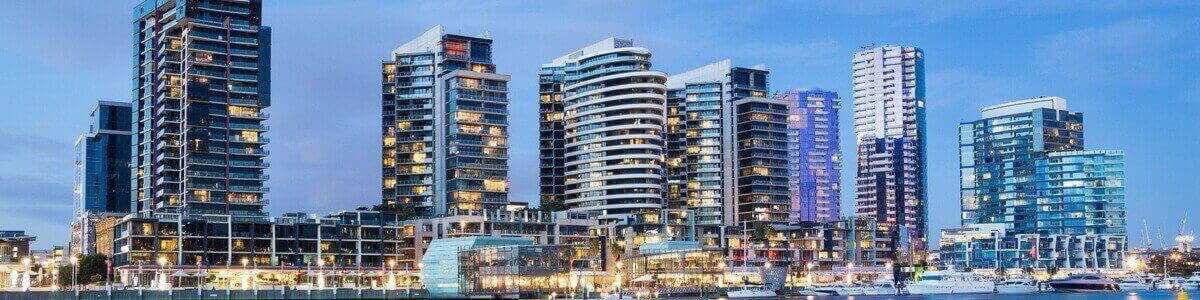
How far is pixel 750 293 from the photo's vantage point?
185 meters

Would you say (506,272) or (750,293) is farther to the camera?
(750,293)

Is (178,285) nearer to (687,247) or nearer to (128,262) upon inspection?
(128,262)

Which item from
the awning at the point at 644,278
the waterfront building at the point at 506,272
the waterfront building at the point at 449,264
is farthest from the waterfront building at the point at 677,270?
the waterfront building at the point at 449,264

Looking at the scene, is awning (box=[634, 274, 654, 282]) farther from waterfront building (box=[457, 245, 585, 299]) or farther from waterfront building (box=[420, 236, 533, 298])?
waterfront building (box=[457, 245, 585, 299])

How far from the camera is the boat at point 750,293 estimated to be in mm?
181875

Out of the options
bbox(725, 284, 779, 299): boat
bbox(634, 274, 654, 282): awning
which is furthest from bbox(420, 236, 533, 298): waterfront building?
bbox(725, 284, 779, 299): boat

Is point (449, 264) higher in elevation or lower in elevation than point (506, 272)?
higher

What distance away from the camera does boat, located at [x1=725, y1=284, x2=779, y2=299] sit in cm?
18188

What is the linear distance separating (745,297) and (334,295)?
2146 inches

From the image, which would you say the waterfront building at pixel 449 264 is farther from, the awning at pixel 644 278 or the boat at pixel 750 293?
the boat at pixel 750 293

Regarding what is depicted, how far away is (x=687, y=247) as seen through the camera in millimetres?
192750

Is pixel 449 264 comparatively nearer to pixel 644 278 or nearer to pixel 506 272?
pixel 506 272

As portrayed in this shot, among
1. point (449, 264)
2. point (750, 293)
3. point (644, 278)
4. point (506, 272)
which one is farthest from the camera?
point (644, 278)

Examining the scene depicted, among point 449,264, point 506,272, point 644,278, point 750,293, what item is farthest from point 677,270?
point 449,264
